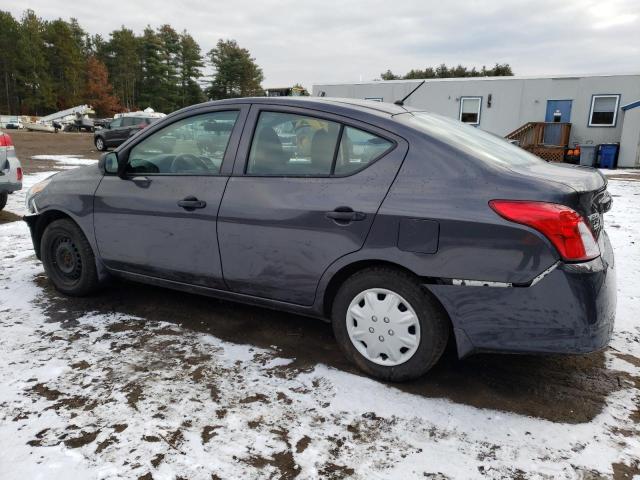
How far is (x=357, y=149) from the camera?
9.29ft

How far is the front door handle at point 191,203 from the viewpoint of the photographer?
10.6 feet

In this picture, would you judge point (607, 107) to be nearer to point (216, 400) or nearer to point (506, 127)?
point (506, 127)

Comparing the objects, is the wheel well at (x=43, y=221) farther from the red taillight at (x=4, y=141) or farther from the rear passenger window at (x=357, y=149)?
the red taillight at (x=4, y=141)

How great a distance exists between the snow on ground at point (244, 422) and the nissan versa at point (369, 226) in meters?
0.37

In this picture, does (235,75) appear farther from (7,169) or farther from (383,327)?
(383,327)

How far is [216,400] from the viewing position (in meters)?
2.63

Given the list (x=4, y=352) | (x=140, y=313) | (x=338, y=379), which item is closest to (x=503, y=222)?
(x=338, y=379)

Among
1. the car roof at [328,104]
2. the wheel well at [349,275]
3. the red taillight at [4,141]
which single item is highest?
the car roof at [328,104]

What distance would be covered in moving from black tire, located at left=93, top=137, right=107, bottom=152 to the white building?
12.9m

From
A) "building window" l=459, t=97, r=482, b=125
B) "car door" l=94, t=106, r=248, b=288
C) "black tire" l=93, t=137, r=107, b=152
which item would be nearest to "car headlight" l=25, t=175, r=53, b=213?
"car door" l=94, t=106, r=248, b=288

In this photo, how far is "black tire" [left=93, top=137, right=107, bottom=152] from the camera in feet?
72.1

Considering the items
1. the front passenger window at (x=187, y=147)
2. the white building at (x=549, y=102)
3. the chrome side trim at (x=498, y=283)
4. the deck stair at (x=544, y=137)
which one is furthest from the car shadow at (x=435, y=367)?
the white building at (x=549, y=102)

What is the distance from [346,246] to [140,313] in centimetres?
199

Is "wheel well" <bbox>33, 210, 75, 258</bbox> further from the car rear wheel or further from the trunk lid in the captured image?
the car rear wheel
